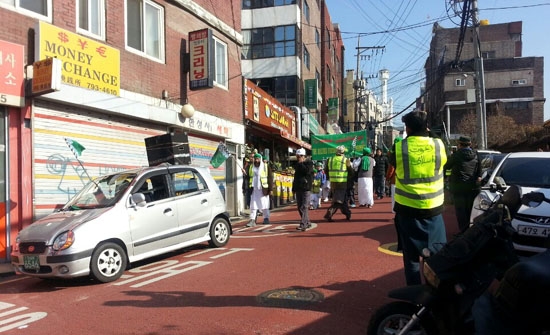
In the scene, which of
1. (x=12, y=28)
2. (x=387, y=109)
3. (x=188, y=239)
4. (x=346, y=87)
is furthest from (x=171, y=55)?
(x=387, y=109)

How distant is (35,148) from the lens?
8922mm

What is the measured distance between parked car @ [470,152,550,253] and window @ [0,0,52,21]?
29.6 ft

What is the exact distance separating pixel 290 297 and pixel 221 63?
486 inches

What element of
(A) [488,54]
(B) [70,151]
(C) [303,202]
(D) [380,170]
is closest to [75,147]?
(B) [70,151]

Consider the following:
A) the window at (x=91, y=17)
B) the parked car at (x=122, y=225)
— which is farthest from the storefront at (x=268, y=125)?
the parked car at (x=122, y=225)

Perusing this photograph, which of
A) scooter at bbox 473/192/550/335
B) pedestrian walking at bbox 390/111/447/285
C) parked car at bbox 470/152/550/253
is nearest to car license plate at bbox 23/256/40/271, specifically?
pedestrian walking at bbox 390/111/447/285

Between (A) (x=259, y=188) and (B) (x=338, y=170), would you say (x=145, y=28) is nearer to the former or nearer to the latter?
(A) (x=259, y=188)

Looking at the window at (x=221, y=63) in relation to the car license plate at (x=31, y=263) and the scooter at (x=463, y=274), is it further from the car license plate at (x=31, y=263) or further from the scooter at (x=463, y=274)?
the scooter at (x=463, y=274)

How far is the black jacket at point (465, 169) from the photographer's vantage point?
7555mm

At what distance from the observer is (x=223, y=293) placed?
550 centimetres

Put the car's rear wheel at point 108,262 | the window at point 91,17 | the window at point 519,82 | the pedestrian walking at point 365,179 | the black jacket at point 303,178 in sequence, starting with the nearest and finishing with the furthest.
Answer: the car's rear wheel at point 108,262 < the black jacket at point 303,178 < the window at point 91,17 < the pedestrian walking at point 365,179 < the window at point 519,82

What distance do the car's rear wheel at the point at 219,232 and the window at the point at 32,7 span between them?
557 cm

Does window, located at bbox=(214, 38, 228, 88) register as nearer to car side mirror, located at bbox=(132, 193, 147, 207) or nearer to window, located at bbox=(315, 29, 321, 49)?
car side mirror, located at bbox=(132, 193, 147, 207)

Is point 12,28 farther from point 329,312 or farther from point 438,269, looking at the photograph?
point 438,269
